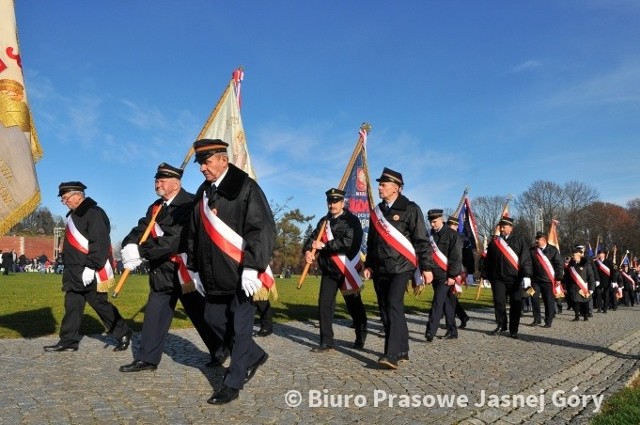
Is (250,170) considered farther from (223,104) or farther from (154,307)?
(154,307)

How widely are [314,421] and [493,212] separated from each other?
8408cm

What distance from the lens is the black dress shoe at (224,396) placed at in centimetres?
498

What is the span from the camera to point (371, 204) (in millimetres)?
14492

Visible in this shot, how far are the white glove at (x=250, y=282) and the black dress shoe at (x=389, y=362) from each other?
7.37 ft

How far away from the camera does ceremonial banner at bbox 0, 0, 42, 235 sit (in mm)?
5785

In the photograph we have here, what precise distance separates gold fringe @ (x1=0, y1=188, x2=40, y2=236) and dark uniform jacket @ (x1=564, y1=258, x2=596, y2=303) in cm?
1426

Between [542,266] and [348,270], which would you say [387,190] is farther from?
[542,266]

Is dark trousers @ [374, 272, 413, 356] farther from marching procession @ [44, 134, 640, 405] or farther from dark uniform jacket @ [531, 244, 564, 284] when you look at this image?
dark uniform jacket @ [531, 244, 564, 284]

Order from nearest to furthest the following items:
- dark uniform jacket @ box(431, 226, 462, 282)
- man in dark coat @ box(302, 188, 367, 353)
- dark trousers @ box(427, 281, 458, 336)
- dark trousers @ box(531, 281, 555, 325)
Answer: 1. man in dark coat @ box(302, 188, 367, 353)
2. dark trousers @ box(427, 281, 458, 336)
3. dark uniform jacket @ box(431, 226, 462, 282)
4. dark trousers @ box(531, 281, 555, 325)

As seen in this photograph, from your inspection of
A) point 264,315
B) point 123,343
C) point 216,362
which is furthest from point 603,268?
point 123,343

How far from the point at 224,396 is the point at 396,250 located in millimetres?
3197

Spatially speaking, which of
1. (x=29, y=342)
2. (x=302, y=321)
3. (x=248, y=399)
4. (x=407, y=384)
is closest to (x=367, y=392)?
(x=407, y=384)

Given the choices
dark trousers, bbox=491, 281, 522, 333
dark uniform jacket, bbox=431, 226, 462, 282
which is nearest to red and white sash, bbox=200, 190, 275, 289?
dark uniform jacket, bbox=431, 226, 462, 282

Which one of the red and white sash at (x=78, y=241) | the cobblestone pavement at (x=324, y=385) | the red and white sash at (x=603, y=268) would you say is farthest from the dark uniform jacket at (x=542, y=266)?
the red and white sash at (x=78, y=241)
